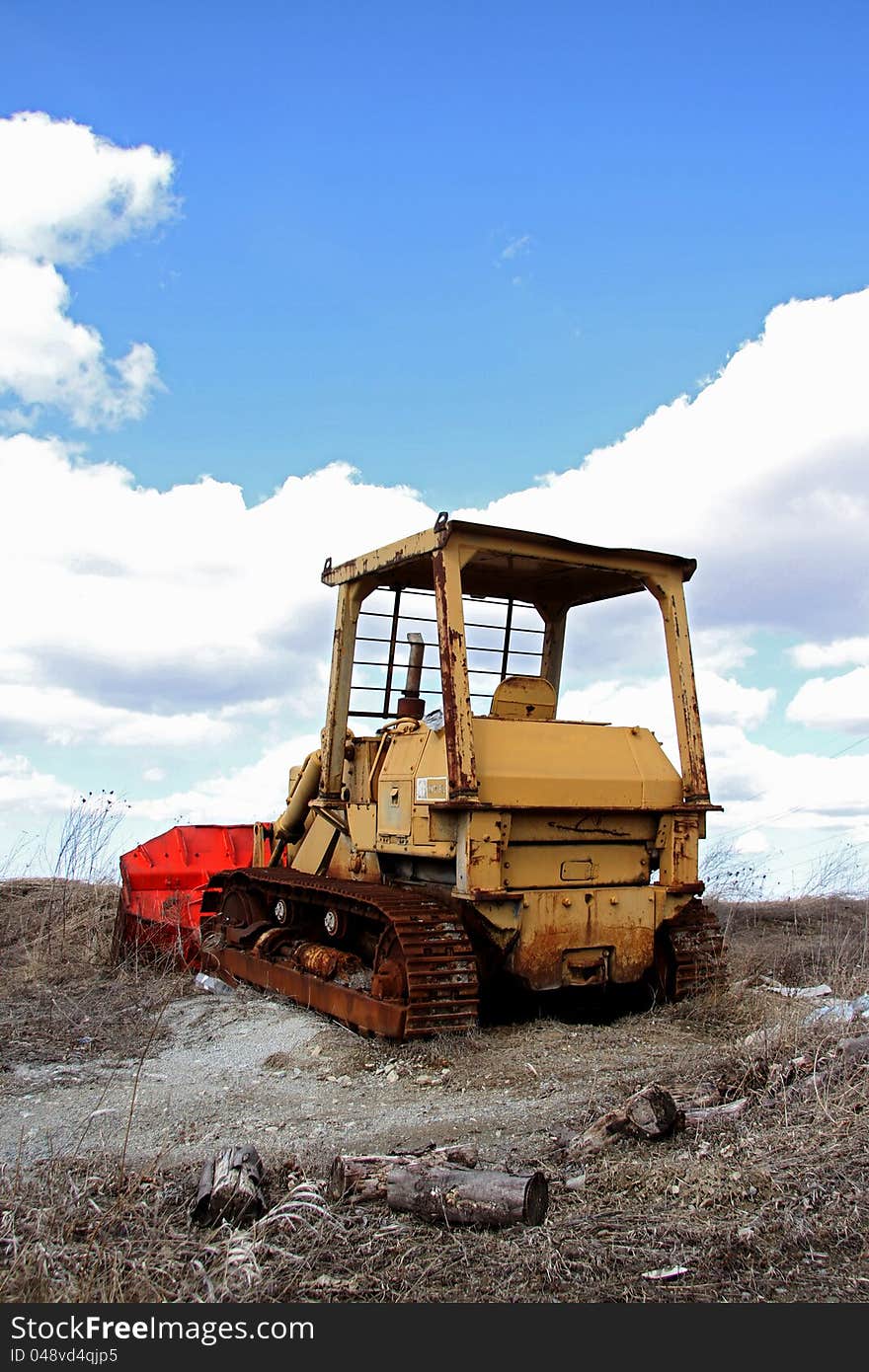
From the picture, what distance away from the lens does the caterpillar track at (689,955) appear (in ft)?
25.7

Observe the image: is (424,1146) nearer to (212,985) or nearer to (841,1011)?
(841,1011)

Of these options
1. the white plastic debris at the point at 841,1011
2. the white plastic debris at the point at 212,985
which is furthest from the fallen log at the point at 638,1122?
the white plastic debris at the point at 212,985

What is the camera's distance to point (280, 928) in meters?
9.27

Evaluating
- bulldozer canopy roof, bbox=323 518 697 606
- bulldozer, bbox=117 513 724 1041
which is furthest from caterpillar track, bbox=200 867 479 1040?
bulldozer canopy roof, bbox=323 518 697 606

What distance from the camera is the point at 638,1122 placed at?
15.9ft

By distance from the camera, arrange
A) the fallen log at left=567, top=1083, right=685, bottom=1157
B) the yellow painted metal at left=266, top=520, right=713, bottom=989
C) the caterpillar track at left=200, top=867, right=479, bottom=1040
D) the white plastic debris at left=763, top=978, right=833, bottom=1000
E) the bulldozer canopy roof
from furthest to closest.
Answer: the white plastic debris at left=763, top=978, right=833, bottom=1000 < the bulldozer canopy roof < the yellow painted metal at left=266, top=520, right=713, bottom=989 < the caterpillar track at left=200, top=867, right=479, bottom=1040 < the fallen log at left=567, top=1083, right=685, bottom=1157

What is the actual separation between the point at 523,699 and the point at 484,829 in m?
1.78

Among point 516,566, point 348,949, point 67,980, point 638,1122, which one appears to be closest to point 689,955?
point 348,949

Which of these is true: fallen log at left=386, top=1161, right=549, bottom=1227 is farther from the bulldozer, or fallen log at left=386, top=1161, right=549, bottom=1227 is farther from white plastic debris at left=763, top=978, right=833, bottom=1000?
white plastic debris at left=763, top=978, right=833, bottom=1000

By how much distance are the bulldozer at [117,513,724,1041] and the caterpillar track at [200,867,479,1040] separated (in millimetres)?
16

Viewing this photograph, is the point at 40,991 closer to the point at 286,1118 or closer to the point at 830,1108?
the point at 286,1118

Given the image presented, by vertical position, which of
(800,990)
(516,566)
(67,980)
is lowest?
(67,980)

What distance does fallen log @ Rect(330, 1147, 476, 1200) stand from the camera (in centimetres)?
420

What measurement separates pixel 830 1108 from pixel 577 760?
9.91 ft
